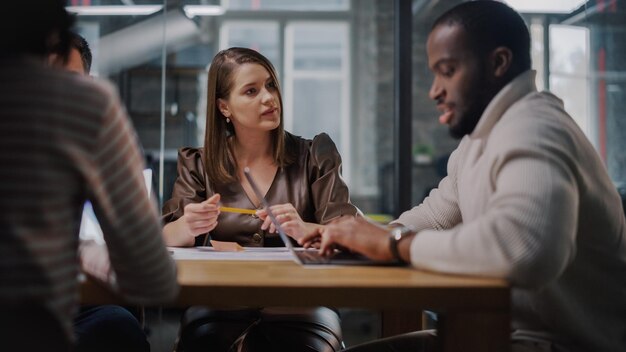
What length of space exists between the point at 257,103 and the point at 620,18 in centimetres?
224

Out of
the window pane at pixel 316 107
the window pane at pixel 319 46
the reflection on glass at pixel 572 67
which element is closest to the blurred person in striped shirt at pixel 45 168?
the reflection on glass at pixel 572 67

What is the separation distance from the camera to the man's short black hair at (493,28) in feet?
4.42

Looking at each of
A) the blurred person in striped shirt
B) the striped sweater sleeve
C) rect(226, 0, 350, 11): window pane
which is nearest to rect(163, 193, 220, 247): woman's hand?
the striped sweater sleeve

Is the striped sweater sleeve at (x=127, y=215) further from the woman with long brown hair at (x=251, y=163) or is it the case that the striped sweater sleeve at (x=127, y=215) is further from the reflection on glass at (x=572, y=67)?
the reflection on glass at (x=572, y=67)

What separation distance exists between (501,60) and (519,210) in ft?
1.33

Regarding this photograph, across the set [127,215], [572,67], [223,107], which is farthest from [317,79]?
[127,215]

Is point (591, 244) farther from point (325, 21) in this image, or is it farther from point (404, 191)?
point (325, 21)

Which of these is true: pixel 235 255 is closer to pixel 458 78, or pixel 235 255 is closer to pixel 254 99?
A: pixel 458 78

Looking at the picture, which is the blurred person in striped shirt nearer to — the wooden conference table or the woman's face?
the wooden conference table

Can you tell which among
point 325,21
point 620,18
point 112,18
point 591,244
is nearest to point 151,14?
point 112,18

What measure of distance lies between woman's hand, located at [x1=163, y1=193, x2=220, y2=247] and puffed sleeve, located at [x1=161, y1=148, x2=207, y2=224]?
0.24 metres

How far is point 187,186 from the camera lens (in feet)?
7.22

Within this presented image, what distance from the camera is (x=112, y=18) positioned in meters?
3.86

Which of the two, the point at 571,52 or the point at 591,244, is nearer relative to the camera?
the point at 591,244
